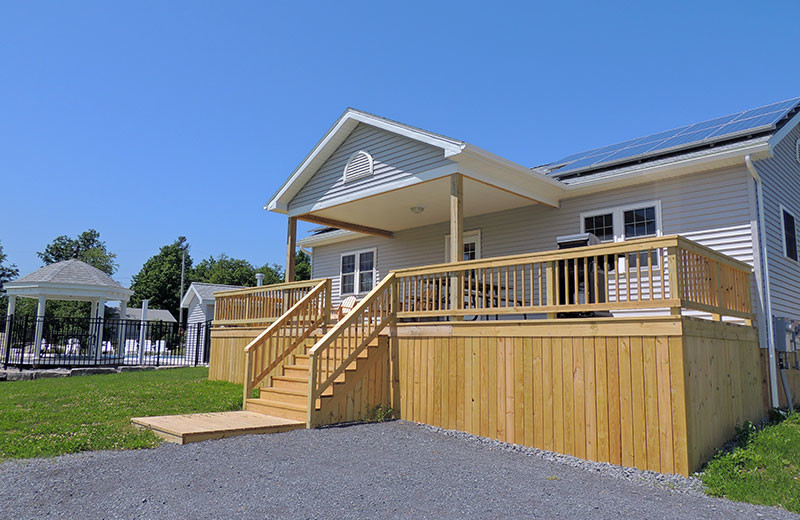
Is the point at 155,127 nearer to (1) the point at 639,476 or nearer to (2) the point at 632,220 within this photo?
(2) the point at 632,220

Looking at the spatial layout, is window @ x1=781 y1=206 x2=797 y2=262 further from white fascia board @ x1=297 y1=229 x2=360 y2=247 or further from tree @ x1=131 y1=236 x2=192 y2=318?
tree @ x1=131 y1=236 x2=192 y2=318

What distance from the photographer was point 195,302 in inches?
1367

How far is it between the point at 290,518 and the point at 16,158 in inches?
1365

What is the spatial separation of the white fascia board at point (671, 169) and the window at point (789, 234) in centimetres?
208

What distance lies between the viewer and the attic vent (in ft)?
37.1

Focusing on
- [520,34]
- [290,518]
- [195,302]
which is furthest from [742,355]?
[195,302]

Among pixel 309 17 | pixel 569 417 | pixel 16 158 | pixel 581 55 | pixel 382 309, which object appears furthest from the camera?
pixel 16 158

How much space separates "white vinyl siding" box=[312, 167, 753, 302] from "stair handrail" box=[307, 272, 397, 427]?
414 cm

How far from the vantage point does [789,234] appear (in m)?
10.5

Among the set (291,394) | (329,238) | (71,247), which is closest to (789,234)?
(291,394)

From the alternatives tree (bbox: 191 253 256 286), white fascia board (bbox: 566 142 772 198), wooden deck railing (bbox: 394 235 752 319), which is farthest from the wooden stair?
tree (bbox: 191 253 256 286)

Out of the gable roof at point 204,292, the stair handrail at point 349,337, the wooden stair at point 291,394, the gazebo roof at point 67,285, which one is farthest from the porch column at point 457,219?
the gable roof at point 204,292

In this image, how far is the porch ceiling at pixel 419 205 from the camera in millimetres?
10805

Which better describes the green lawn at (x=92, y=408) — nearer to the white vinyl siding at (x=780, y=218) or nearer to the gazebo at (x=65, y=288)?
the gazebo at (x=65, y=288)
